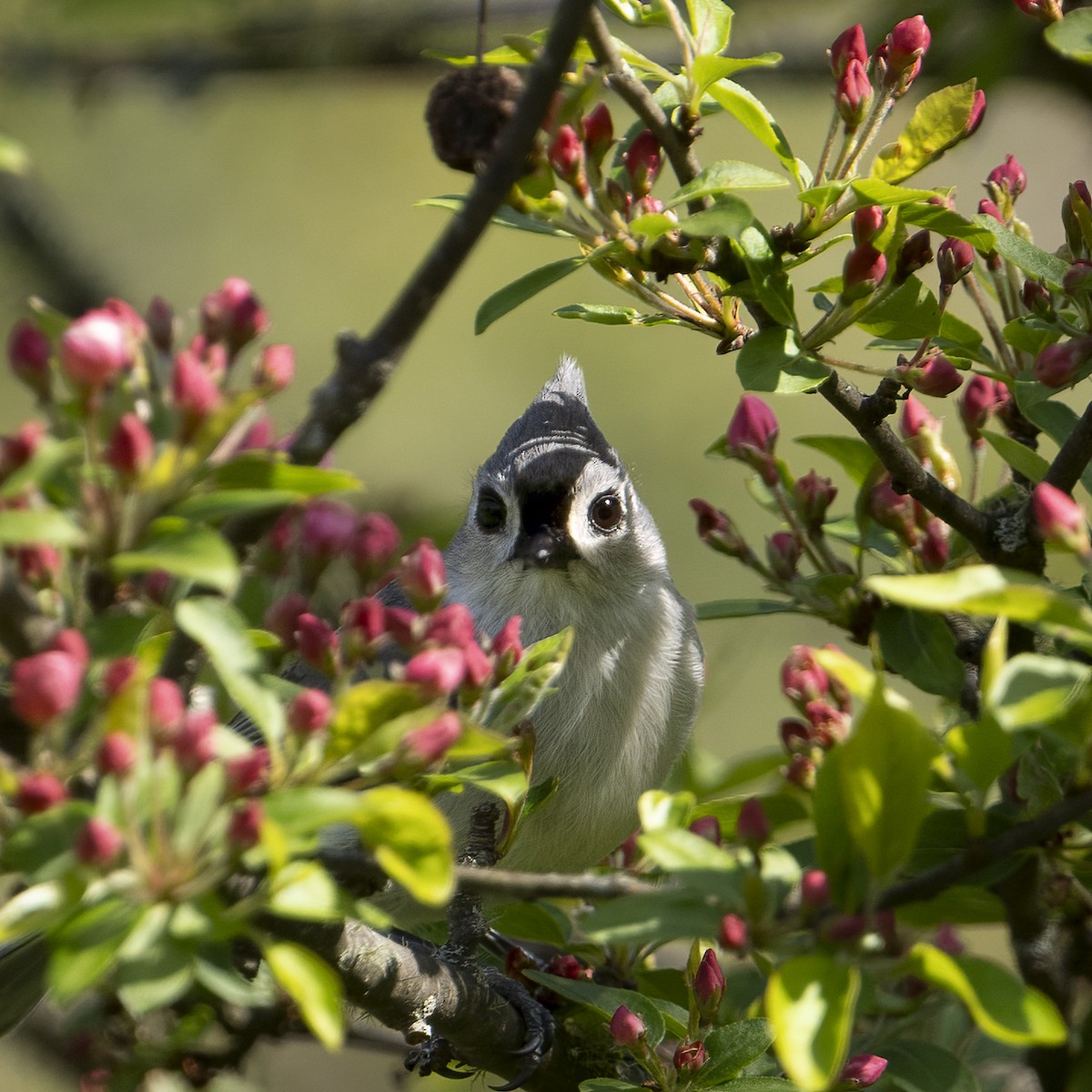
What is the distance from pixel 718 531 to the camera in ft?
8.13

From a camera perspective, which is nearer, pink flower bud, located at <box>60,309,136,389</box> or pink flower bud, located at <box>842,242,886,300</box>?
pink flower bud, located at <box>60,309,136,389</box>

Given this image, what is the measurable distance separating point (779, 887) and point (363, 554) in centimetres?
69

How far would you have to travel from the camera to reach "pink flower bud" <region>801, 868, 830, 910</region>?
142 cm

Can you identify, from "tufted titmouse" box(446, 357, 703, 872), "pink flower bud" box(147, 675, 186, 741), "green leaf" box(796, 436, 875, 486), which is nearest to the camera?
"pink flower bud" box(147, 675, 186, 741)

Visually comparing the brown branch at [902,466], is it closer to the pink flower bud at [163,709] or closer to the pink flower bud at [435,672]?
the pink flower bud at [435,672]

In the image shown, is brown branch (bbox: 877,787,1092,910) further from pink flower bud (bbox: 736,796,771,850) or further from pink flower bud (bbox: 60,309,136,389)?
pink flower bud (bbox: 60,309,136,389)

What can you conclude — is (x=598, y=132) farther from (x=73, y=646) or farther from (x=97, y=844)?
(x=97, y=844)

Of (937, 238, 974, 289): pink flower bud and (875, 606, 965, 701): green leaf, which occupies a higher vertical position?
(937, 238, 974, 289): pink flower bud

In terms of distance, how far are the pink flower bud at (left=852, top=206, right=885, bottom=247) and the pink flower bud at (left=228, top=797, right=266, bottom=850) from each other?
123 cm

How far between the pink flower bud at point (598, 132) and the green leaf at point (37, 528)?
942mm

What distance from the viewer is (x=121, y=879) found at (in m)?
1.24

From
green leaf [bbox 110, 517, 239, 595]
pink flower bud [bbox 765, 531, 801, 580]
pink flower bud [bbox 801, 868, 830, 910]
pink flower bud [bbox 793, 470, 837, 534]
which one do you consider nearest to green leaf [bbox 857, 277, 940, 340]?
pink flower bud [bbox 793, 470, 837, 534]

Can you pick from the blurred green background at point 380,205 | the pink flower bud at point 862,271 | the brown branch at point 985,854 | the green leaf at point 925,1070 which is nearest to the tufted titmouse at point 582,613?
the blurred green background at point 380,205

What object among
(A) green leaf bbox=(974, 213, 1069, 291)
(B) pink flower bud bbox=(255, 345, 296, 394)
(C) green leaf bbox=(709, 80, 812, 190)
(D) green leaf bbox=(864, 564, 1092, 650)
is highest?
(C) green leaf bbox=(709, 80, 812, 190)
